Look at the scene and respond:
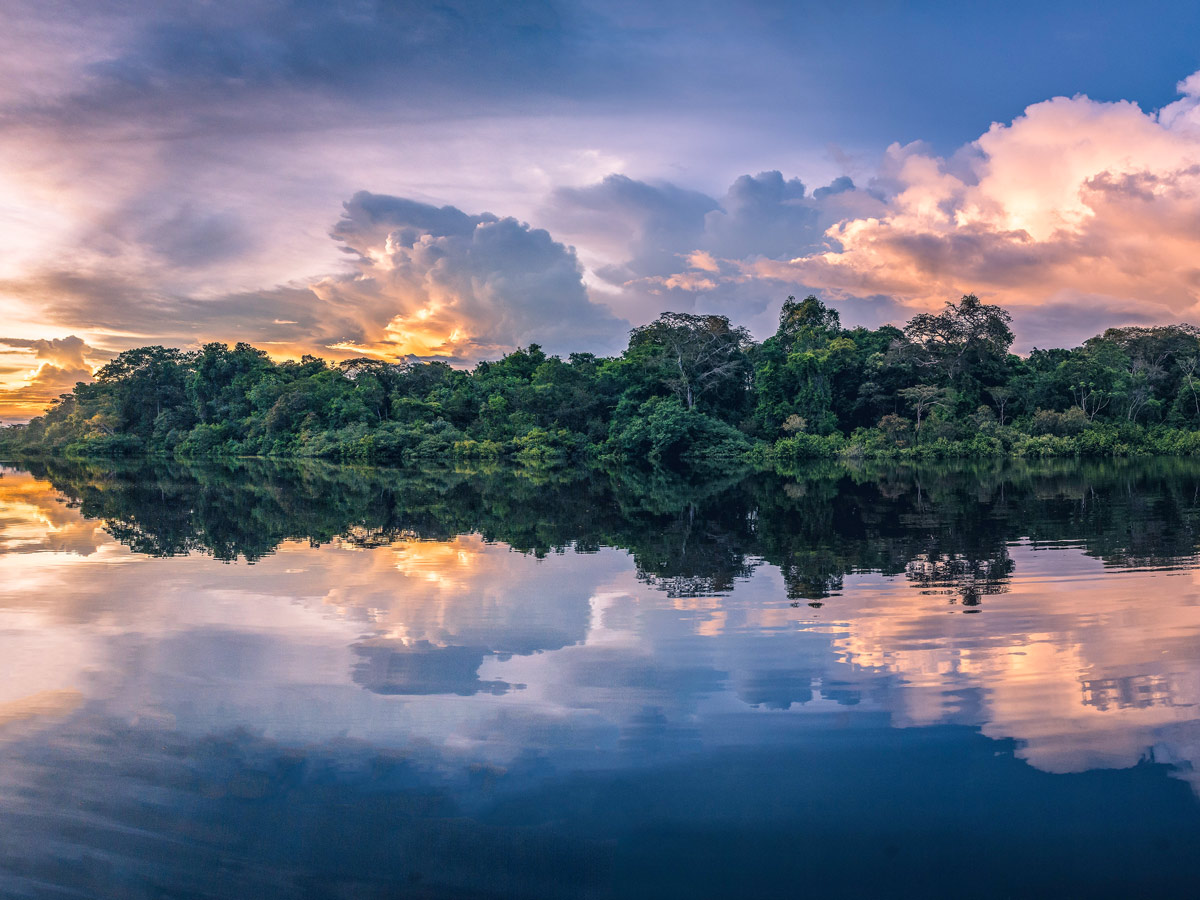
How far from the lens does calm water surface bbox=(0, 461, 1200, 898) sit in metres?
3.31

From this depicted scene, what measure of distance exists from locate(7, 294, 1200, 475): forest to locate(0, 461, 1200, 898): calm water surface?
28.6 m

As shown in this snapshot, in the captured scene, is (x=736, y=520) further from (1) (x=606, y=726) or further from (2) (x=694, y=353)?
(2) (x=694, y=353)

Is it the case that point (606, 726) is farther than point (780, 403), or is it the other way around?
point (780, 403)

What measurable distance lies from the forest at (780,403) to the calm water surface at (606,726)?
93.8ft

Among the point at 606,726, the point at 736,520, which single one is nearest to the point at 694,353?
the point at 736,520

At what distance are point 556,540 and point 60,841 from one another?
31.3 feet

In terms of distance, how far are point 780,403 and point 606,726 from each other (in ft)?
158

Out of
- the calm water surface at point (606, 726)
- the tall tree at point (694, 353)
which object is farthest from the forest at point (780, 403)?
the calm water surface at point (606, 726)

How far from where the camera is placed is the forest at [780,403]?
4350 cm

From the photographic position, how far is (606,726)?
15.2 feet

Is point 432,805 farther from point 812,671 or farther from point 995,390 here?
point 995,390

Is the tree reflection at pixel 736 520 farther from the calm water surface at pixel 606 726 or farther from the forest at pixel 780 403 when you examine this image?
the forest at pixel 780 403

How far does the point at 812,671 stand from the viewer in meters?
5.57

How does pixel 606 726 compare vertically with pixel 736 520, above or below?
below
